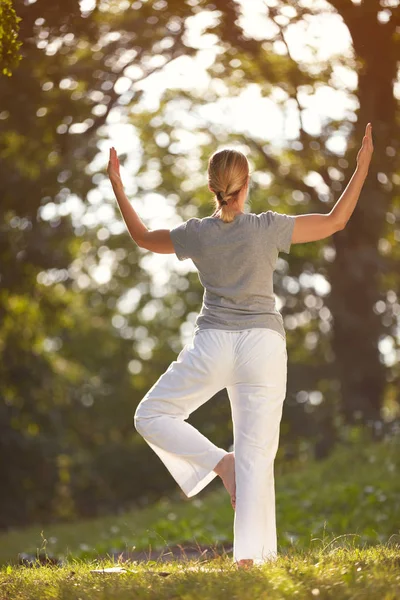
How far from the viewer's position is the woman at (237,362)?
16.3 feet

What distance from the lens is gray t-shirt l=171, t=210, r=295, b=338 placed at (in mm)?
5059

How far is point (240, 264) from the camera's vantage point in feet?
16.6

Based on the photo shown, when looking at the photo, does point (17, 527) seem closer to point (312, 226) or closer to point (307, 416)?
point (307, 416)

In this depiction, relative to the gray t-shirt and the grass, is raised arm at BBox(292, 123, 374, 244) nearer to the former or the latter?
the gray t-shirt

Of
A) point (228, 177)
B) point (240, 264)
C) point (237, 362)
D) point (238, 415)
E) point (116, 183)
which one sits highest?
point (228, 177)

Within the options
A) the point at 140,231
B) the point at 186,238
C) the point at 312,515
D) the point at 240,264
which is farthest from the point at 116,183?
the point at 312,515

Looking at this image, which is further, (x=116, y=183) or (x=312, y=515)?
(x=312, y=515)

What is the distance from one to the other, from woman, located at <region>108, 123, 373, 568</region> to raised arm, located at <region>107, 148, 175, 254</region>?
0.45 ft

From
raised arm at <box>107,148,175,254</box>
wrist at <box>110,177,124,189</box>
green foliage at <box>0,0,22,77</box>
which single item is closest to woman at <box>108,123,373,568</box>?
raised arm at <box>107,148,175,254</box>

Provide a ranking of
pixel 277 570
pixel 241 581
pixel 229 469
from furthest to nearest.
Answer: pixel 229 469, pixel 277 570, pixel 241 581

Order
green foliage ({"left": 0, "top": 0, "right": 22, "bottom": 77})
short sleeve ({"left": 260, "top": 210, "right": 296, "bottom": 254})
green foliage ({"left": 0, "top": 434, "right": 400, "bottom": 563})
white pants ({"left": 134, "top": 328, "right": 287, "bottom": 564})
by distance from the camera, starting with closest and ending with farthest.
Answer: white pants ({"left": 134, "top": 328, "right": 287, "bottom": 564}), short sleeve ({"left": 260, "top": 210, "right": 296, "bottom": 254}), green foliage ({"left": 0, "top": 0, "right": 22, "bottom": 77}), green foliage ({"left": 0, "top": 434, "right": 400, "bottom": 563})

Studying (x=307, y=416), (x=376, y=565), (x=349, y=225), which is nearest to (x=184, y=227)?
(x=376, y=565)

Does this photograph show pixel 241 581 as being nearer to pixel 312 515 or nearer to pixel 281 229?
pixel 281 229

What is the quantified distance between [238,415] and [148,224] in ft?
62.7
